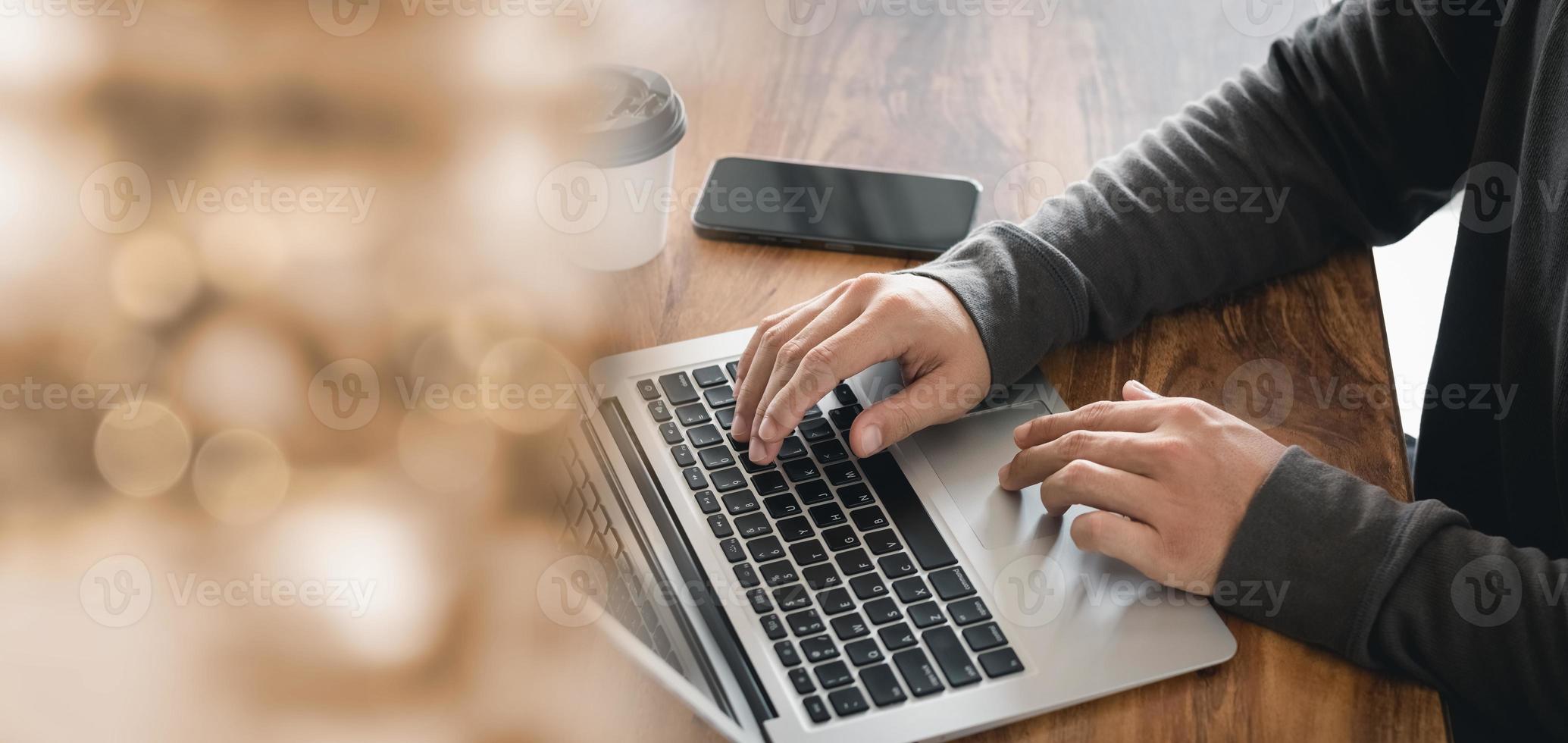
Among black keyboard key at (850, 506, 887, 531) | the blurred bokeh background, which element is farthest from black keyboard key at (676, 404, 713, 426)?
the blurred bokeh background

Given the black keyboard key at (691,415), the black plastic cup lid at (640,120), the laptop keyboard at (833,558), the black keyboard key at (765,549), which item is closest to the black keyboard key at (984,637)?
the laptop keyboard at (833,558)

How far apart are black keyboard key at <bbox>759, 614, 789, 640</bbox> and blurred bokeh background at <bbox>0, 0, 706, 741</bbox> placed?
12.6 inches

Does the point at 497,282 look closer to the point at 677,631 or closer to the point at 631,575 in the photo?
the point at 631,575

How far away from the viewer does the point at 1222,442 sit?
561mm

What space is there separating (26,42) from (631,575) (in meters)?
0.22

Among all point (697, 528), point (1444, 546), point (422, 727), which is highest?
point (422, 727)

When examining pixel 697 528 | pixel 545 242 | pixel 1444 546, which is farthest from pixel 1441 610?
pixel 545 242

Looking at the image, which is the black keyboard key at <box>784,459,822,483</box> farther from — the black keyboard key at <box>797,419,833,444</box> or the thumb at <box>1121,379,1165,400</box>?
the thumb at <box>1121,379,1165,400</box>

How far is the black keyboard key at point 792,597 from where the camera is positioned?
1.74 ft

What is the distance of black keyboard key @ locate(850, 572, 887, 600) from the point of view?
537mm

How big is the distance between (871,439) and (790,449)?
5cm

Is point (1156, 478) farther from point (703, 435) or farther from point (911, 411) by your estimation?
point (703, 435)

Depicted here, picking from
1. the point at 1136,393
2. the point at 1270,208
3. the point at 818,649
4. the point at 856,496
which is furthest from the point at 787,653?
→ the point at 1270,208

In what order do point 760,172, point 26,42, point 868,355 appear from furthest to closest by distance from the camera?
point 760,172, point 868,355, point 26,42
